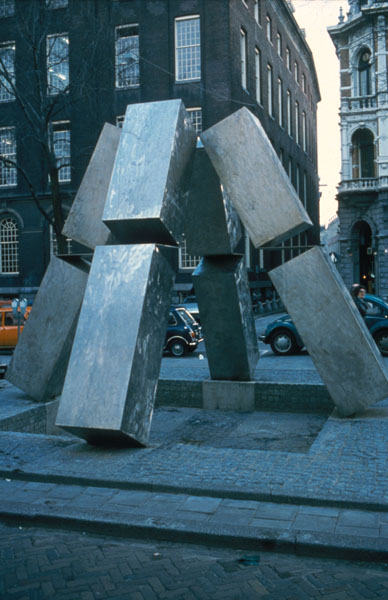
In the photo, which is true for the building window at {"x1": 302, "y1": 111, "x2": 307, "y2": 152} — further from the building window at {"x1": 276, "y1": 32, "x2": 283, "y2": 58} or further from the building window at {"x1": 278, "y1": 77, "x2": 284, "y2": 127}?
the building window at {"x1": 276, "y1": 32, "x2": 283, "y2": 58}

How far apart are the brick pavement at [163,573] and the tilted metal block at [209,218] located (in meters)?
5.50

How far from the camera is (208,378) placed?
10281 mm

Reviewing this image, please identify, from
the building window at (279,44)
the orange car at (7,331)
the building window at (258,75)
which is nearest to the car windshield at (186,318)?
the orange car at (7,331)

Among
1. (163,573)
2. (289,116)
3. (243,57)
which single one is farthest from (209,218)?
(289,116)

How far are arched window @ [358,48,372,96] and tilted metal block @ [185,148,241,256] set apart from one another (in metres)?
36.3

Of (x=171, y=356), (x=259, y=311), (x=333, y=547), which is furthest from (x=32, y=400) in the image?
(x=259, y=311)

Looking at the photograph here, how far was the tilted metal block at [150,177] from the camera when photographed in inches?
267

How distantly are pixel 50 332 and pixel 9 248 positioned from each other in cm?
2652

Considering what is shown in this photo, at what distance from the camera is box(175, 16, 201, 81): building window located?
31.1 metres

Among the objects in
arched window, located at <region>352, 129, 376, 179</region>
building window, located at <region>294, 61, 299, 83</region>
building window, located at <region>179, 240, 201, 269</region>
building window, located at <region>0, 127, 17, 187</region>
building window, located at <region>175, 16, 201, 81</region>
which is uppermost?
building window, located at <region>294, 61, 299, 83</region>

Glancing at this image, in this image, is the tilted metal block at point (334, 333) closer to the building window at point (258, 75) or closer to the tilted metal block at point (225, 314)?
the tilted metal block at point (225, 314)

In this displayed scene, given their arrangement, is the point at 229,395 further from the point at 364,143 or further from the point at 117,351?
the point at 364,143

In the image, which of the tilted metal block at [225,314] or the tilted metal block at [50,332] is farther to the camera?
the tilted metal block at [225,314]

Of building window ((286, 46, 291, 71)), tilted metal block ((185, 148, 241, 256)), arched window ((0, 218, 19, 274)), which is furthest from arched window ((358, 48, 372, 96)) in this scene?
tilted metal block ((185, 148, 241, 256))
